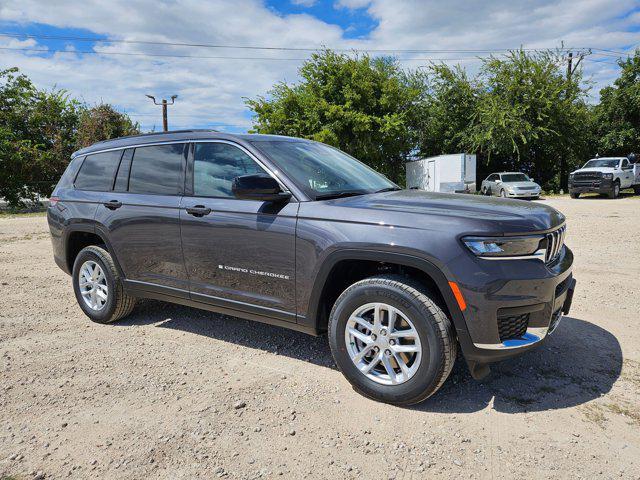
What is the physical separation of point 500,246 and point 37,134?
89.8 ft

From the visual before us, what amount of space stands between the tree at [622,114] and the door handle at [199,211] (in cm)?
3323

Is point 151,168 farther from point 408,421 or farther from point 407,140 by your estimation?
point 407,140

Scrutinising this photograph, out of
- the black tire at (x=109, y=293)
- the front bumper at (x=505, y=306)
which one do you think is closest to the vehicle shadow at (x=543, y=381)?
the front bumper at (x=505, y=306)

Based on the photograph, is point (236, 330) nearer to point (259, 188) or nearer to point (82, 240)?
point (259, 188)

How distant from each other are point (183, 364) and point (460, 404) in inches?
84.2

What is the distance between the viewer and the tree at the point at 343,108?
27.4 m

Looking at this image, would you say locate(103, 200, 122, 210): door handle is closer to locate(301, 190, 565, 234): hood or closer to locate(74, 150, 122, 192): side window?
locate(74, 150, 122, 192): side window

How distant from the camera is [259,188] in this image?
3332 millimetres

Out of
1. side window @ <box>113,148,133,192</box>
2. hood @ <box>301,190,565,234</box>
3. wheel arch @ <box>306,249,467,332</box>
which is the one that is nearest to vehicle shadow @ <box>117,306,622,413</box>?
wheel arch @ <box>306,249,467,332</box>

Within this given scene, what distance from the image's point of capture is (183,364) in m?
3.89

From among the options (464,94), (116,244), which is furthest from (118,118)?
(116,244)

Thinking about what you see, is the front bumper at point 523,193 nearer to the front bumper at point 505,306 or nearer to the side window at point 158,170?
the side window at point 158,170

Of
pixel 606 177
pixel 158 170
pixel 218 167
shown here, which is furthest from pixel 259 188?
pixel 606 177

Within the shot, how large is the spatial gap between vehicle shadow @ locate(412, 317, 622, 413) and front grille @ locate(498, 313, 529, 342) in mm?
543
